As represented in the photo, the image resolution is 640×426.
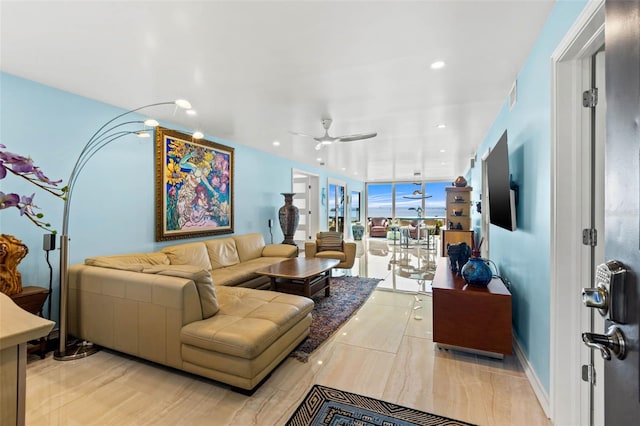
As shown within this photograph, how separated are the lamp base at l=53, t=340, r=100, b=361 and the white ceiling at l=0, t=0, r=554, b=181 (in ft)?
7.88

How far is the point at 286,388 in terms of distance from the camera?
193 centimetres

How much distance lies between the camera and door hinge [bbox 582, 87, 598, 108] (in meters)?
1.45

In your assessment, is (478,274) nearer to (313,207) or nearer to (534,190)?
(534,190)

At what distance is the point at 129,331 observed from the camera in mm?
2205

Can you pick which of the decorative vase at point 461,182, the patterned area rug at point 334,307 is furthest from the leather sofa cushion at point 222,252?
the decorative vase at point 461,182

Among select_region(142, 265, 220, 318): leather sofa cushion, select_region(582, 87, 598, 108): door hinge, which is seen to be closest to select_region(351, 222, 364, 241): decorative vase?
select_region(142, 265, 220, 318): leather sofa cushion

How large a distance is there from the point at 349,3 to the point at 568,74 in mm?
1262

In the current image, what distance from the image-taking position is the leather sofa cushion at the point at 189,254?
348cm

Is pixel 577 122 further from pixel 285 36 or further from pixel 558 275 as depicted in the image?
pixel 285 36

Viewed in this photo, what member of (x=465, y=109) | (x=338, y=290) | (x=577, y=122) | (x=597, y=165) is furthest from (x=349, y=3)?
(x=338, y=290)

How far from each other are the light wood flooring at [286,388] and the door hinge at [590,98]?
1804 millimetres

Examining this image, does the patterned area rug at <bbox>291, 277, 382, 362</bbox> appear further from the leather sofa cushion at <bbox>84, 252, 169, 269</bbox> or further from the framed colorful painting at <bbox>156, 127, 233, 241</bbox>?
the framed colorful painting at <bbox>156, 127, 233, 241</bbox>

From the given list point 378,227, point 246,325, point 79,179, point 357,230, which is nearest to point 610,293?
point 246,325

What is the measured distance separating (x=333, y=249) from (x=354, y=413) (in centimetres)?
360
